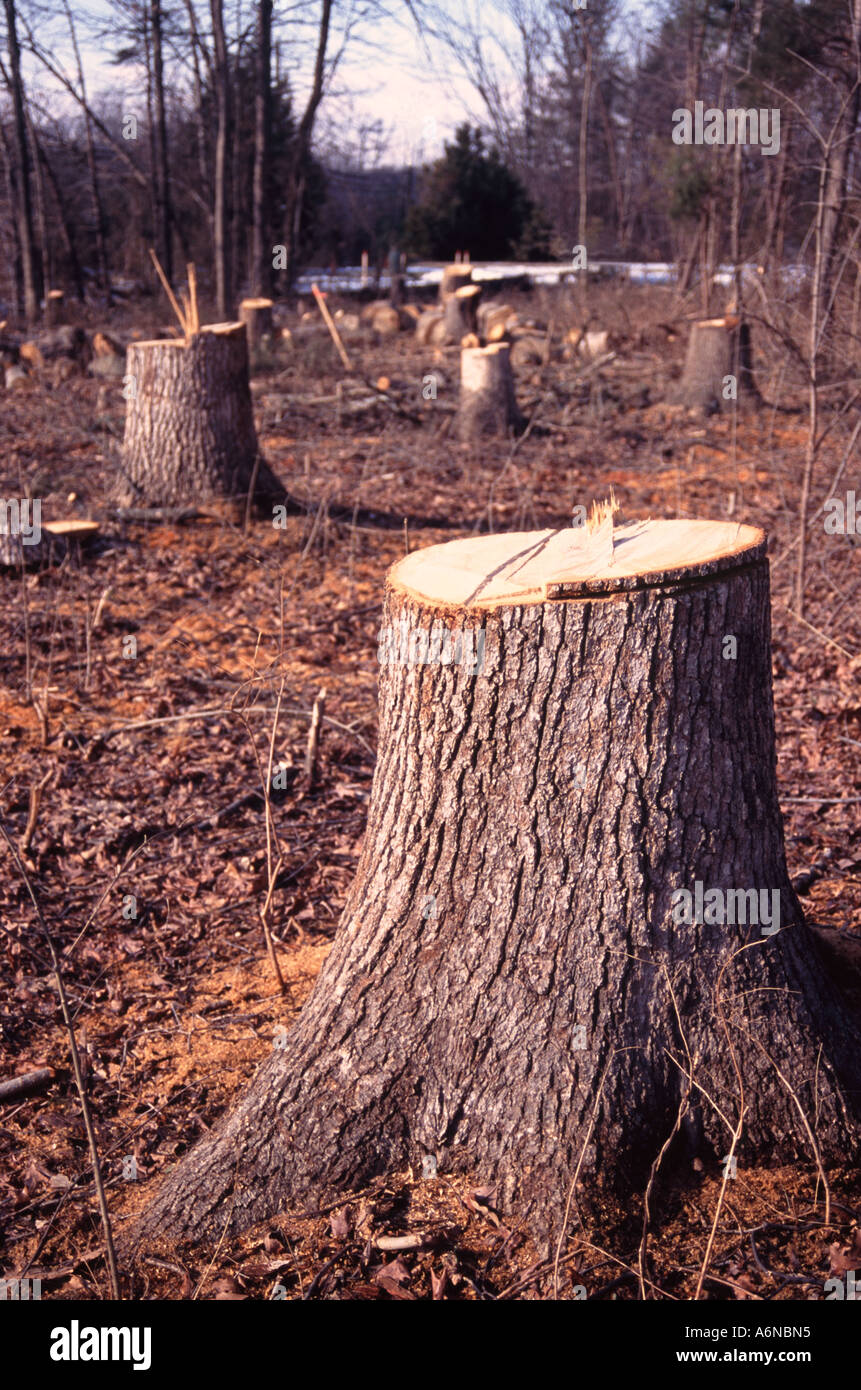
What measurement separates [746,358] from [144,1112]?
11.0m

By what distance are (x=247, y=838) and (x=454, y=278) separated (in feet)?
51.0

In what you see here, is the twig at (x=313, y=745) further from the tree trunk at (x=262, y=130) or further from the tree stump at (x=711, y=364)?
the tree trunk at (x=262, y=130)

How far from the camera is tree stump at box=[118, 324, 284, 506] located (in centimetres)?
730

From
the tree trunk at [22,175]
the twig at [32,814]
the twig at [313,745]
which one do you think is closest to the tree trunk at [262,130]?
the tree trunk at [22,175]

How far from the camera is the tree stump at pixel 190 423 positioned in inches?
287

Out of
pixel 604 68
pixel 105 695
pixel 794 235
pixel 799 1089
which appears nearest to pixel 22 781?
pixel 105 695

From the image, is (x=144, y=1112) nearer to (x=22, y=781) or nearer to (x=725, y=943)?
(x=725, y=943)

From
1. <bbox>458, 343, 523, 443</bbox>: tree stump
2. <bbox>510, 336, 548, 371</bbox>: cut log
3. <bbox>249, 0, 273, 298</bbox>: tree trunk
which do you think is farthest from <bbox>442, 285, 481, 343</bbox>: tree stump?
<bbox>458, 343, 523, 443</bbox>: tree stump

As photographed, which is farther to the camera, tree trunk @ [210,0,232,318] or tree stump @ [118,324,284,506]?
tree trunk @ [210,0,232,318]
